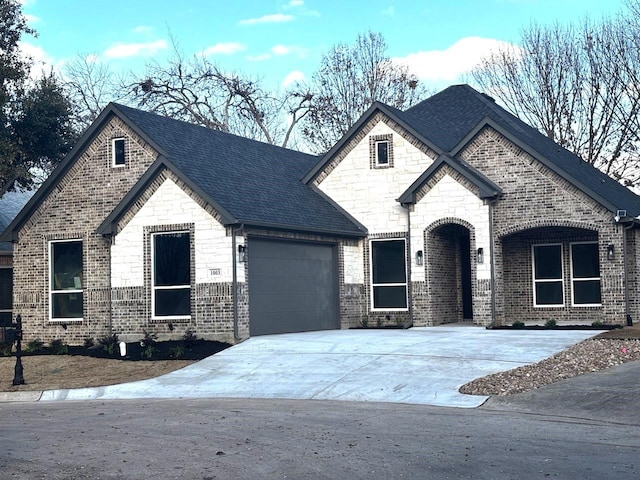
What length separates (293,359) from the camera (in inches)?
781

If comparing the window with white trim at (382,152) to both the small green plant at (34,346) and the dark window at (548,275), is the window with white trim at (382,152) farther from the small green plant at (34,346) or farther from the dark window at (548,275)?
the small green plant at (34,346)

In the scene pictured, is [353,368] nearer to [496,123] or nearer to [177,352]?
[177,352]

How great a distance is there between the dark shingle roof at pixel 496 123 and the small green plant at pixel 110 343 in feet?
33.8

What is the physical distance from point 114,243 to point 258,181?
176 inches

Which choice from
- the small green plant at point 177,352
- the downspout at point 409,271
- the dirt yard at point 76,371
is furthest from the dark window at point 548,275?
the dirt yard at point 76,371

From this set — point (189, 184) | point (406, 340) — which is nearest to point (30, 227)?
point (189, 184)

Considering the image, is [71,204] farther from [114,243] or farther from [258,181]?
[258,181]

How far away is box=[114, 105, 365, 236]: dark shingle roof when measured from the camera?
24.0 m

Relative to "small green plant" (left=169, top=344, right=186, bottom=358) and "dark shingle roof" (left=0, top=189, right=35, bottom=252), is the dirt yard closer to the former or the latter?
"small green plant" (left=169, top=344, right=186, bottom=358)

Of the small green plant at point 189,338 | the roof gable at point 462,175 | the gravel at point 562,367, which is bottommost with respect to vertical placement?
the gravel at point 562,367

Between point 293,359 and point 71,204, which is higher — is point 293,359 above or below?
below

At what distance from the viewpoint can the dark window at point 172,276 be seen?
23625mm

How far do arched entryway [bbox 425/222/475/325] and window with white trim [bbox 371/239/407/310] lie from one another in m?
0.89

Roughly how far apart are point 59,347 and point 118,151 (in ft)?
17.7
